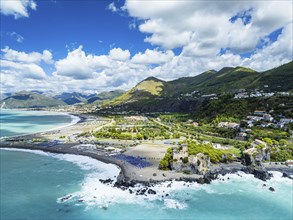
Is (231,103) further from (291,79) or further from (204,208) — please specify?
(204,208)

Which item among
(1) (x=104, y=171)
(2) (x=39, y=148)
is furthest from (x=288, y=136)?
(2) (x=39, y=148)

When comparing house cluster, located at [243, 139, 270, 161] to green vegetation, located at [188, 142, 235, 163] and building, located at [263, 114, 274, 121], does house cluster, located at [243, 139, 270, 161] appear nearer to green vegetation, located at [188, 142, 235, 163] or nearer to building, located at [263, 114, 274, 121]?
green vegetation, located at [188, 142, 235, 163]

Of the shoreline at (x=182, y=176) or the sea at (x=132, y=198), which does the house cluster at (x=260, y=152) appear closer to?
the shoreline at (x=182, y=176)

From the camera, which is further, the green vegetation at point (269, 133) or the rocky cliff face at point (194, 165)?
the green vegetation at point (269, 133)

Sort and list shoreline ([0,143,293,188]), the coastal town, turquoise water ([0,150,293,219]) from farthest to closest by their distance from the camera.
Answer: the coastal town → shoreline ([0,143,293,188]) → turquoise water ([0,150,293,219])

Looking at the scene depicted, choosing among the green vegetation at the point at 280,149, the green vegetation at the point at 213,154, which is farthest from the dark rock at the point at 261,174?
the green vegetation at the point at 280,149

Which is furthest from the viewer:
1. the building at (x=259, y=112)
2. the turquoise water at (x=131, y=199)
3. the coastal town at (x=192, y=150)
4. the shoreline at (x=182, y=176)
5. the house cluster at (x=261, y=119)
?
the building at (x=259, y=112)

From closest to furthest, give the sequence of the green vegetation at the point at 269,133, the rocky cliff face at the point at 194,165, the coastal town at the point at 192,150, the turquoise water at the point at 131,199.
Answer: the turquoise water at the point at 131,199, the rocky cliff face at the point at 194,165, the coastal town at the point at 192,150, the green vegetation at the point at 269,133

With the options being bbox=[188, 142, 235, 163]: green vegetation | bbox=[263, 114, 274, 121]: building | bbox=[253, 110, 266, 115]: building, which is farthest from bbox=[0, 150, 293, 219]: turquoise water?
bbox=[253, 110, 266, 115]: building

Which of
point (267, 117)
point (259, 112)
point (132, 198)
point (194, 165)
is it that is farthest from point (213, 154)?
point (259, 112)
